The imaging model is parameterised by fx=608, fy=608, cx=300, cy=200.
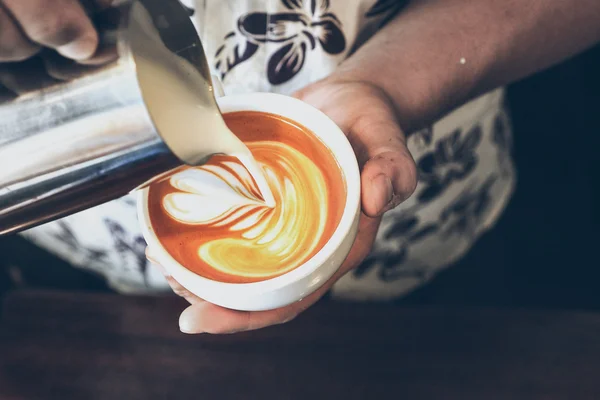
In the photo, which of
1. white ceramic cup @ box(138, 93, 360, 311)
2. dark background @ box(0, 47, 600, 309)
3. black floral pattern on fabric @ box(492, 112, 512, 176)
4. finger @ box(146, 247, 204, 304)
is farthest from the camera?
dark background @ box(0, 47, 600, 309)

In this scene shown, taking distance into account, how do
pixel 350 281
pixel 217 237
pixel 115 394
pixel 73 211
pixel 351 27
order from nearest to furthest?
pixel 73 211, pixel 217 237, pixel 351 27, pixel 115 394, pixel 350 281

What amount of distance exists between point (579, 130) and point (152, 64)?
5.17ft

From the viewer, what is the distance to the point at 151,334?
110cm

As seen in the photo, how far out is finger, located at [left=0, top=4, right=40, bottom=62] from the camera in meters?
0.48

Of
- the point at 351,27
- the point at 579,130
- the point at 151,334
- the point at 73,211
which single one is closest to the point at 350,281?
the point at 151,334

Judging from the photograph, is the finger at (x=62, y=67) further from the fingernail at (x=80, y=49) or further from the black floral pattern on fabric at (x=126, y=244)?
the black floral pattern on fabric at (x=126, y=244)

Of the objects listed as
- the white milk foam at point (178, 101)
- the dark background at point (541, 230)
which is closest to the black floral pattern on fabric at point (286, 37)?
the white milk foam at point (178, 101)

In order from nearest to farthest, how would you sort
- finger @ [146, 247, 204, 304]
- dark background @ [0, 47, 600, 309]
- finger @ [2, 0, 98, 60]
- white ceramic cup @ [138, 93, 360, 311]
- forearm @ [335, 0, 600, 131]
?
1. finger @ [2, 0, 98, 60]
2. white ceramic cup @ [138, 93, 360, 311]
3. finger @ [146, 247, 204, 304]
4. forearm @ [335, 0, 600, 131]
5. dark background @ [0, 47, 600, 309]

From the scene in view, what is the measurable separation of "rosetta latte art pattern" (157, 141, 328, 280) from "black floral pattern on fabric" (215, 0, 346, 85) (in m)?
0.14

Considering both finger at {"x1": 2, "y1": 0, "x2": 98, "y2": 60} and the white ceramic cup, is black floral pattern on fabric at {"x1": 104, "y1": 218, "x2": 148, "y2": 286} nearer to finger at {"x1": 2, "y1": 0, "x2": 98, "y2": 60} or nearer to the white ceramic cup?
the white ceramic cup

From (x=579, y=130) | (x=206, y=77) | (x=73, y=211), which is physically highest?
(x=206, y=77)

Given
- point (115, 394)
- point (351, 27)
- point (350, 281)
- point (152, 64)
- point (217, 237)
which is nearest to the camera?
point (152, 64)

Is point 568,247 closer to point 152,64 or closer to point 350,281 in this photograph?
point 350,281

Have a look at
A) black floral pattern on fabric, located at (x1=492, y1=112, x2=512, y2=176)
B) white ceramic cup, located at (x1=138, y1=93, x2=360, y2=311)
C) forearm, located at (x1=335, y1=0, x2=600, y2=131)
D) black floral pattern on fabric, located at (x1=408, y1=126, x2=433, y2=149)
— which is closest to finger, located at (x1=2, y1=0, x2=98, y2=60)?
white ceramic cup, located at (x1=138, y1=93, x2=360, y2=311)
